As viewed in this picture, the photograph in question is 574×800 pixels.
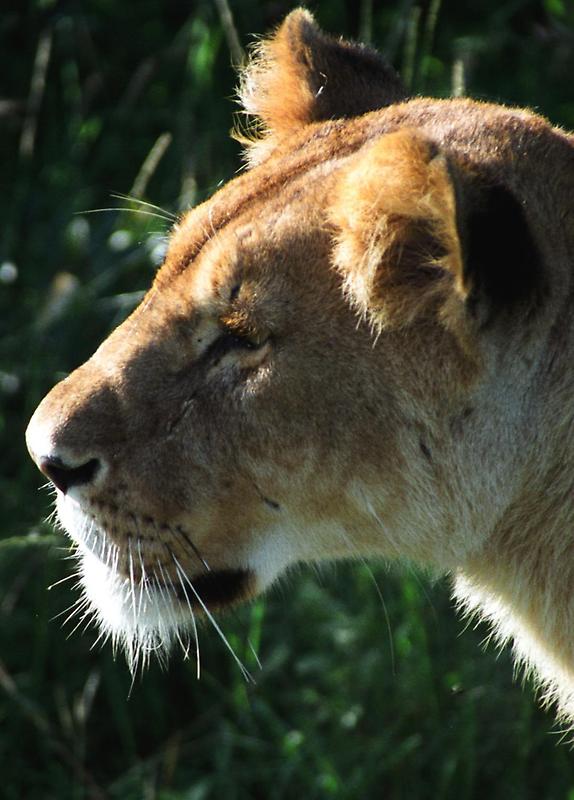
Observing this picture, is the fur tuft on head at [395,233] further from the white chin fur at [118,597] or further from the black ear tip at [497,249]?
the white chin fur at [118,597]

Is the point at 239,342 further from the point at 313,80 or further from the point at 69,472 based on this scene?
the point at 313,80

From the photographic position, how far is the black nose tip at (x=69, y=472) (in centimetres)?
258

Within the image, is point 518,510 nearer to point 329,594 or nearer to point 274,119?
point 274,119

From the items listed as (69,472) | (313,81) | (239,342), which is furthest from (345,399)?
(313,81)

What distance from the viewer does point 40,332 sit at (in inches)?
169

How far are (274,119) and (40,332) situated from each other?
1506 mm

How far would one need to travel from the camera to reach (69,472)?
2596 mm

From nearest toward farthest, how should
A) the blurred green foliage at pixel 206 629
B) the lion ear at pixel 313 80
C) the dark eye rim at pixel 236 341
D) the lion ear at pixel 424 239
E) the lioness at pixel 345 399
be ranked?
the lion ear at pixel 424 239
the lioness at pixel 345 399
the dark eye rim at pixel 236 341
the lion ear at pixel 313 80
the blurred green foliage at pixel 206 629

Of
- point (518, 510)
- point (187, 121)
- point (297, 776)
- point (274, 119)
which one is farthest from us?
point (187, 121)

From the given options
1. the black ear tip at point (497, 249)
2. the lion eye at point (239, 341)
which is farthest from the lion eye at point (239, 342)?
the black ear tip at point (497, 249)

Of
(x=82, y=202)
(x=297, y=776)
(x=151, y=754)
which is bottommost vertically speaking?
(x=151, y=754)

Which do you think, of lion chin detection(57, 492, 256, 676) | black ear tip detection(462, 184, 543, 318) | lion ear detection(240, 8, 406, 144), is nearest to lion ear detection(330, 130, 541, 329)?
black ear tip detection(462, 184, 543, 318)

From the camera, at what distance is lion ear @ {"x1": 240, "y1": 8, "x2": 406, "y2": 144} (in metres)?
3.01

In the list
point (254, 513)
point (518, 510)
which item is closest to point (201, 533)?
point (254, 513)
